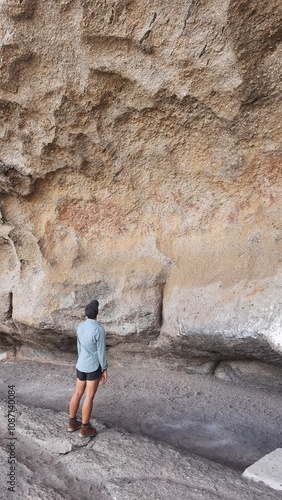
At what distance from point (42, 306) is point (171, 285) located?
1.34 m

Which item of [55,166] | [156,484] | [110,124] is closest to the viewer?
[156,484]

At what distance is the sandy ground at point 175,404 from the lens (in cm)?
325

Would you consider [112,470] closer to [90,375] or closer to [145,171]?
[90,375]

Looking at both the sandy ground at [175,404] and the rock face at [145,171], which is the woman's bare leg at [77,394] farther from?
the rock face at [145,171]

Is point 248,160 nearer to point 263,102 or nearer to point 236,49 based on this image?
point 263,102

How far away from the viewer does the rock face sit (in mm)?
3469

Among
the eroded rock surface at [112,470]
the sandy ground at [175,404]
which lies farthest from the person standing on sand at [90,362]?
the sandy ground at [175,404]

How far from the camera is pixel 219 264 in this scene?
4.02 m

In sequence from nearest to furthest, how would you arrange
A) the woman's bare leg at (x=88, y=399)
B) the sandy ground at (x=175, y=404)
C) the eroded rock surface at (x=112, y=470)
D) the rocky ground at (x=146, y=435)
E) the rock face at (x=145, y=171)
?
the eroded rock surface at (x=112, y=470)
the rocky ground at (x=146, y=435)
the woman's bare leg at (x=88, y=399)
the sandy ground at (x=175, y=404)
the rock face at (x=145, y=171)

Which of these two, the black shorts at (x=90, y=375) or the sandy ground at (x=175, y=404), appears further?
the sandy ground at (x=175, y=404)

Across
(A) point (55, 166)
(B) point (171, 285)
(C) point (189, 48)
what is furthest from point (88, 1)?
(B) point (171, 285)

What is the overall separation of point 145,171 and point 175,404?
2.06m

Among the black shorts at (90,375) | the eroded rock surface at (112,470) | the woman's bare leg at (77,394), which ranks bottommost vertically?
the eroded rock surface at (112,470)

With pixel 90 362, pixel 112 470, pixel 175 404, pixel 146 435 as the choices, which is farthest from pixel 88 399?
pixel 175 404
